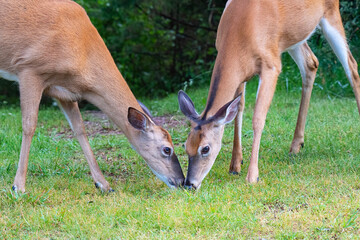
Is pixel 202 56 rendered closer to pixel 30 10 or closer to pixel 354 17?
pixel 354 17

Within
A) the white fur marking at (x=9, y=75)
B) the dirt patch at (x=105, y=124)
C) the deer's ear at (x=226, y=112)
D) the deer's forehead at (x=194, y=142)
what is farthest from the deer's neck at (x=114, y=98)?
the dirt patch at (x=105, y=124)

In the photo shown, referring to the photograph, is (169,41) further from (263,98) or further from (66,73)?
(66,73)

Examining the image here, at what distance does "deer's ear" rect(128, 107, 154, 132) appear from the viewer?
513cm

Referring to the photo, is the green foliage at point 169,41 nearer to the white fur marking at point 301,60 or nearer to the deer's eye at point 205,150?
the white fur marking at point 301,60

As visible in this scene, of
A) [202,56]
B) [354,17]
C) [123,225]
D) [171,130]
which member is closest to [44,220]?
[123,225]

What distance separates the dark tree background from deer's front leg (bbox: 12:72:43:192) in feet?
17.2

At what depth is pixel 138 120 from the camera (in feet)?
17.2

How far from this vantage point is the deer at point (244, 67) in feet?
17.0

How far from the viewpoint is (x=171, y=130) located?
7.67m

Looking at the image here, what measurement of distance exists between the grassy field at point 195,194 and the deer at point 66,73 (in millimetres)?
363

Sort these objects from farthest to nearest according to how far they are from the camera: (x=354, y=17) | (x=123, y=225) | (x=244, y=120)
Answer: (x=354, y=17) < (x=244, y=120) < (x=123, y=225)

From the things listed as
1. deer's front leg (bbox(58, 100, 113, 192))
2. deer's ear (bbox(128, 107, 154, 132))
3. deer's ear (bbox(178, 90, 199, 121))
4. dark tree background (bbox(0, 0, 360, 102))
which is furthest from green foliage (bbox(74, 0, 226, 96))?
deer's ear (bbox(128, 107, 154, 132))

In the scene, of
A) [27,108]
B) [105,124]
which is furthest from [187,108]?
[105,124]

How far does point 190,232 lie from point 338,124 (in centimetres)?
398
